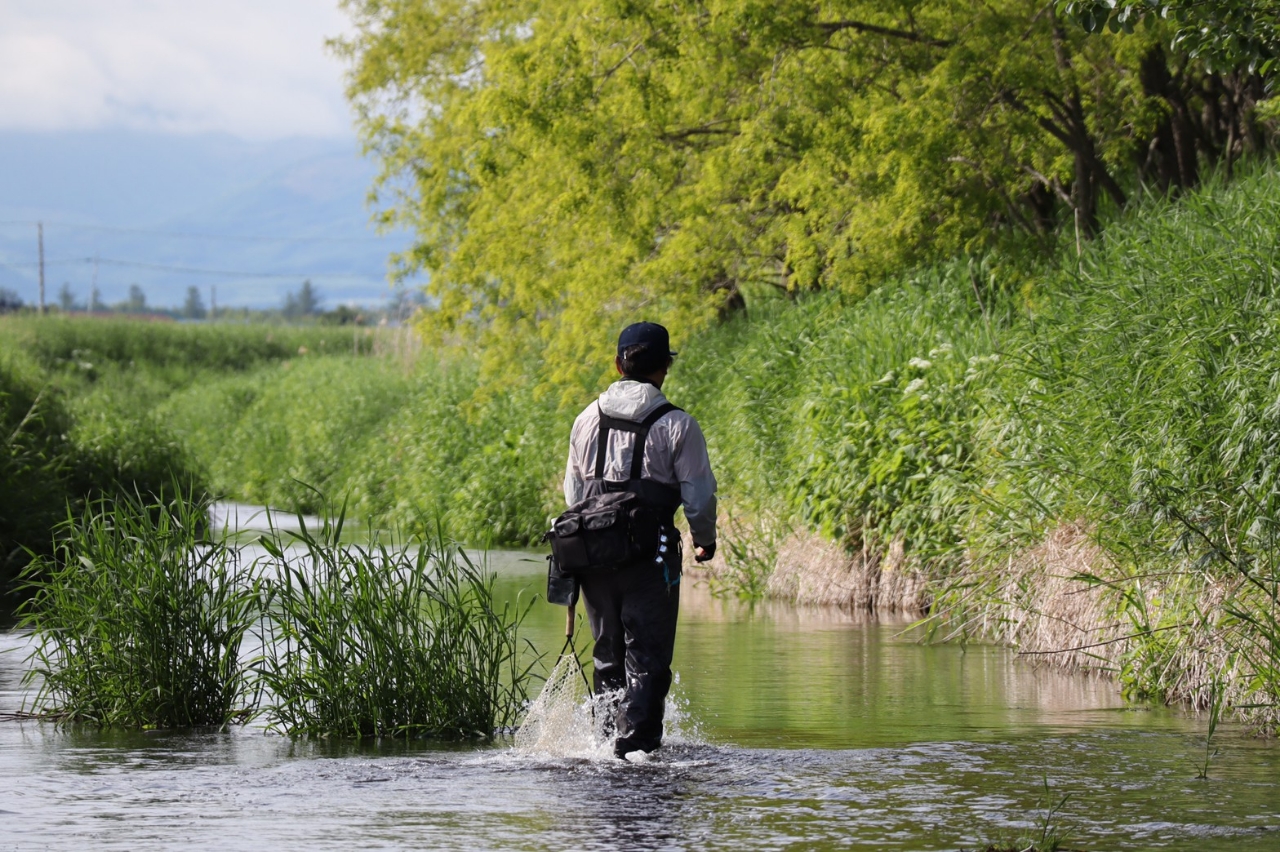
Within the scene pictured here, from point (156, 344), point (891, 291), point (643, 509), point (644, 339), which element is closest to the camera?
point (643, 509)

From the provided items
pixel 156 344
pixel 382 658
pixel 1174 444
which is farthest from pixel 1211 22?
pixel 156 344

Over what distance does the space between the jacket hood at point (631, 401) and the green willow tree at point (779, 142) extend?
7206mm

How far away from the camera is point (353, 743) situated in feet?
28.6

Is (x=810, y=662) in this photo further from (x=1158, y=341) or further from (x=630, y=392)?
(x=630, y=392)

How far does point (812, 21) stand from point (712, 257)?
138 inches

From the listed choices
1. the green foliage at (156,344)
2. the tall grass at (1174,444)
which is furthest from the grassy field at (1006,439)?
the green foliage at (156,344)

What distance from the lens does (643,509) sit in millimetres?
7645

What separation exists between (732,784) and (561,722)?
3.71 ft

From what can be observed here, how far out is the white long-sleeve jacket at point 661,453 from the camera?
7664mm

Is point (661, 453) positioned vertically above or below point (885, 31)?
below

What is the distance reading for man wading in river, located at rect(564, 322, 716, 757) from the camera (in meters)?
7.70

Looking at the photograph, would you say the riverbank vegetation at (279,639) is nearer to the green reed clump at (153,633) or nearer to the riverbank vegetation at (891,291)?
the green reed clump at (153,633)

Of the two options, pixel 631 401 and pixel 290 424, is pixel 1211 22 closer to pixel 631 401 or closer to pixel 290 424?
pixel 631 401

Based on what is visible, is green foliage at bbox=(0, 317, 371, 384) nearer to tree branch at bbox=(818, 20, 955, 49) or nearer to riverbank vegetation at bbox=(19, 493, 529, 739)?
tree branch at bbox=(818, 20, 955, 49)
